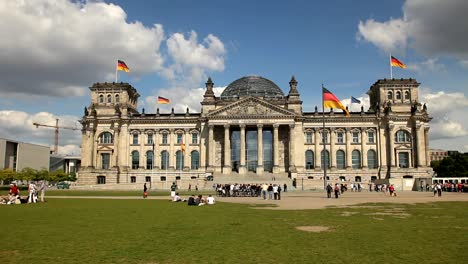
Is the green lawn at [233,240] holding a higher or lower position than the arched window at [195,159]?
lower

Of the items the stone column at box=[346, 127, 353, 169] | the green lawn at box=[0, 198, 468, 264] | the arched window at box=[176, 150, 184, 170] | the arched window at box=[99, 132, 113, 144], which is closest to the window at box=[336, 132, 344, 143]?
the stone column at box=[346, 127, 353, 169]

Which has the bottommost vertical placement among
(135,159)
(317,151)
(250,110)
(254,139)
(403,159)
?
(403,159)

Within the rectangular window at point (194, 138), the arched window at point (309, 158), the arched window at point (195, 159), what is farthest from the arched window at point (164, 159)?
the arched window at point (309, 158)

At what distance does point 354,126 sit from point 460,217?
255 feet

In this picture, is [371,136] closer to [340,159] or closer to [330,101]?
[340,159]

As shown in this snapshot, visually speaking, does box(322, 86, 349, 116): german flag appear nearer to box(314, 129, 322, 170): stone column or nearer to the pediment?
the pediment

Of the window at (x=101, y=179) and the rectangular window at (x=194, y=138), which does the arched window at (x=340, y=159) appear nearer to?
the rectangular window at (x=194, y=138)

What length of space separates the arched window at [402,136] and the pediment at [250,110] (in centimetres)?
2702

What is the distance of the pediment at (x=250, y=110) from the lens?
9688 cm

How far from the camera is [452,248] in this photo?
1532 centimetres

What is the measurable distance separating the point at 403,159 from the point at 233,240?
302ft

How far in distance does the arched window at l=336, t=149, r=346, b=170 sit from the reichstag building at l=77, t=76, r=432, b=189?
0.25 m

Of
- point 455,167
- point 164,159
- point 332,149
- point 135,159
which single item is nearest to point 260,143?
point 332,149

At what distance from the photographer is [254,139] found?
4077 inches
